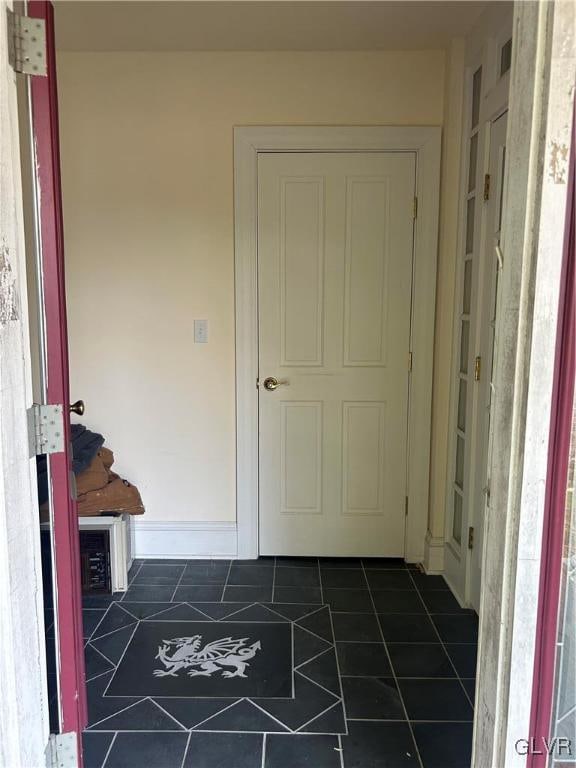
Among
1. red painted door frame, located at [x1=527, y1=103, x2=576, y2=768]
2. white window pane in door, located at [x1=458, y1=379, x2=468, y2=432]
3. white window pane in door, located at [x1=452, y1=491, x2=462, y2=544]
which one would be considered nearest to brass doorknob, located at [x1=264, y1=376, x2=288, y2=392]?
white window pane in door, located at [x1=458, y1=379, x2=468, y2=432]

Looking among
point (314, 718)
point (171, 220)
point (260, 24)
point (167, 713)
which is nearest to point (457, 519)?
point (314, 718)

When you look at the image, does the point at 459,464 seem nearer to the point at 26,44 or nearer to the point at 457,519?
the point at 457,519

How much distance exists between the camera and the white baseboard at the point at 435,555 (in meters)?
2.91

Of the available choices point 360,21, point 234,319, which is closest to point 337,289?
point 234,319

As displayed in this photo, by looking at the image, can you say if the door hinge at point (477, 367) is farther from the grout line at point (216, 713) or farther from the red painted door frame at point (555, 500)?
the grout line at point (216, 713)

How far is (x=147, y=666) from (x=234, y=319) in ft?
5.34

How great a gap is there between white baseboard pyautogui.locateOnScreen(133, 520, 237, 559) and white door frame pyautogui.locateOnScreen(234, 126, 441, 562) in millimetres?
83

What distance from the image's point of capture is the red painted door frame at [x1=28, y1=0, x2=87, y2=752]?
1.31 meters

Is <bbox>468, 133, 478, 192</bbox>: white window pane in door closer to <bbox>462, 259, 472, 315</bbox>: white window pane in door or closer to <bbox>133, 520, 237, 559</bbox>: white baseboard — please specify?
<bbox>462, 259, 472, 315</bbox>: white window pane in door

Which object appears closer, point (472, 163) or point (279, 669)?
point (279, 669)

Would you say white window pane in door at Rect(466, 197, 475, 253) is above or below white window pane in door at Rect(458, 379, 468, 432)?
above

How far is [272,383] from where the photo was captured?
117 inches

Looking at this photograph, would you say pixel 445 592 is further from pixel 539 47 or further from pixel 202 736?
pixel 539 47

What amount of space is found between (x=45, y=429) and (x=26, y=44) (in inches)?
33.1
